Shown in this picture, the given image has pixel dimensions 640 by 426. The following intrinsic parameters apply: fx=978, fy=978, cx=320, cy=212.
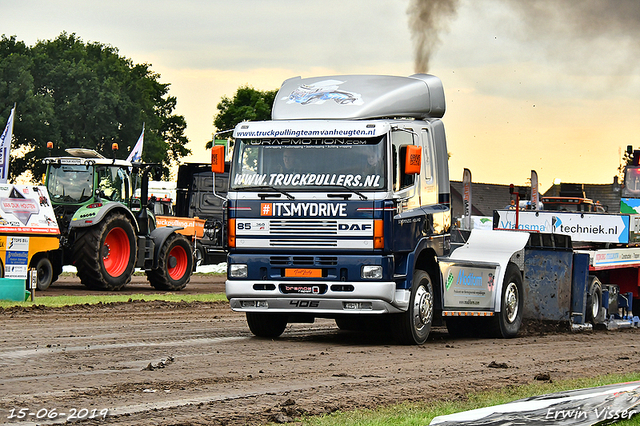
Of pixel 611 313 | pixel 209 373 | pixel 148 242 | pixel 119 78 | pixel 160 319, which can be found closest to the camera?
pixel 209 373

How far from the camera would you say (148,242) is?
965 inches

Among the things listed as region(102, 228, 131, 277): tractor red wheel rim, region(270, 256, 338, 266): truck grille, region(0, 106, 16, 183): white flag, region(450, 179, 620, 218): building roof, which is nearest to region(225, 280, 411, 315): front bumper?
region(270, 256, 338, 266): truck grille

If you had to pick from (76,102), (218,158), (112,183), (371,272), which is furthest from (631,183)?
(76,102)

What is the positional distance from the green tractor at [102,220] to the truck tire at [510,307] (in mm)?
10404

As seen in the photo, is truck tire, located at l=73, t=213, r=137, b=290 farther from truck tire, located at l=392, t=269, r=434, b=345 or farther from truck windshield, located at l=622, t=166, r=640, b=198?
truck windshield, located at l=622, t=166, r=640, b=198

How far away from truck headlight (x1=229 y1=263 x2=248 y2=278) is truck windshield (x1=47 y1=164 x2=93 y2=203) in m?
11.1

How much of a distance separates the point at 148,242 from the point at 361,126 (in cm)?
1292

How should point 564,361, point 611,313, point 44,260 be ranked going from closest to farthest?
point 564,361 < point 611,313 < point 44,260

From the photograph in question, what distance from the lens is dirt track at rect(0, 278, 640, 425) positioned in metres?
8.00

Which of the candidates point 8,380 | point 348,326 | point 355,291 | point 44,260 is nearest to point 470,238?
point 348,326

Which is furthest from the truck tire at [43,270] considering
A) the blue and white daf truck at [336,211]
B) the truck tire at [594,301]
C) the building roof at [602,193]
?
the building roof at [602,193]

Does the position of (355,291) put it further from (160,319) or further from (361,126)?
(160,319)

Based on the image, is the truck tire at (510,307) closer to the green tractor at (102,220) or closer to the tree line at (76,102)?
the green tractor at (102,220)

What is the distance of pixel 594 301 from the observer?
17.1 meters
